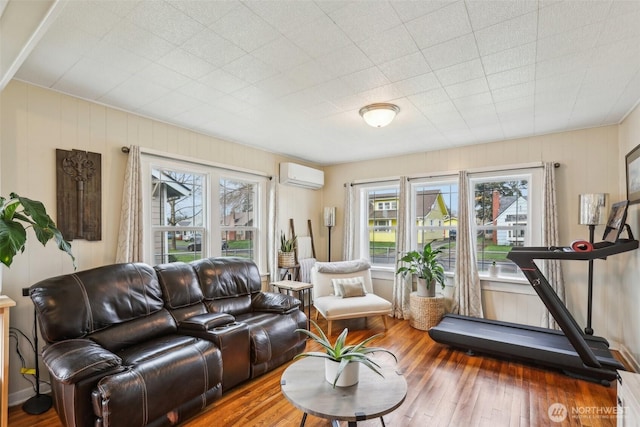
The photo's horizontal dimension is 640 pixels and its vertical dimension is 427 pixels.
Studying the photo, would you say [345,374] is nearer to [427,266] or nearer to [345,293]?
[345,293]

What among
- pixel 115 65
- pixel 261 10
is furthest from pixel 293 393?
pixel 115 65

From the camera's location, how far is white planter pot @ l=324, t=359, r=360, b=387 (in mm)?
1828

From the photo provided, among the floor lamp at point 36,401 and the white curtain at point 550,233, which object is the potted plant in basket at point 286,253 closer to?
the floor lamp at point 36,401

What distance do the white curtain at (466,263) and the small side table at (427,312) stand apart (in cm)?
28

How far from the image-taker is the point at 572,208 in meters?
3.65

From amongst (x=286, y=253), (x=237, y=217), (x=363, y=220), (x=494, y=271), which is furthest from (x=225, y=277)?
(x=494, y=271)

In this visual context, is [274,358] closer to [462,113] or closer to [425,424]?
[425,424]

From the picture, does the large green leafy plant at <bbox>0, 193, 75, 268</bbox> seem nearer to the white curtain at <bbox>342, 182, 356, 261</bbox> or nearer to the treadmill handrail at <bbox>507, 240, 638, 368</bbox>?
the treadmill handrail at <bbox>507, 240, 638, 368</bbox>

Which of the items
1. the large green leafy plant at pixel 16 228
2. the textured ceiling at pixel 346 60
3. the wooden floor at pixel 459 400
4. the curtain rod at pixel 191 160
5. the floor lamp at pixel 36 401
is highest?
the textured ceiling at pixel 346 60

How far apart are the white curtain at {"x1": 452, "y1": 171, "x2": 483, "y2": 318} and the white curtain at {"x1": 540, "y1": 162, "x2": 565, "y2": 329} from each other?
0.74m

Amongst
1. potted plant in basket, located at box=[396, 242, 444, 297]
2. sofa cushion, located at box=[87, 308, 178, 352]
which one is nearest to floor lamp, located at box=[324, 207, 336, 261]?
potted plant in basket, located at box=[396, 242, 444, 297]

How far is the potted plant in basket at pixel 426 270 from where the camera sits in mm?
4180

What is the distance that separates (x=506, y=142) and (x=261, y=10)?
3.69m

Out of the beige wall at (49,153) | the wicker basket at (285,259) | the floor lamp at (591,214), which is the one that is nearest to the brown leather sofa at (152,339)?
the beige wall at (49,153)
